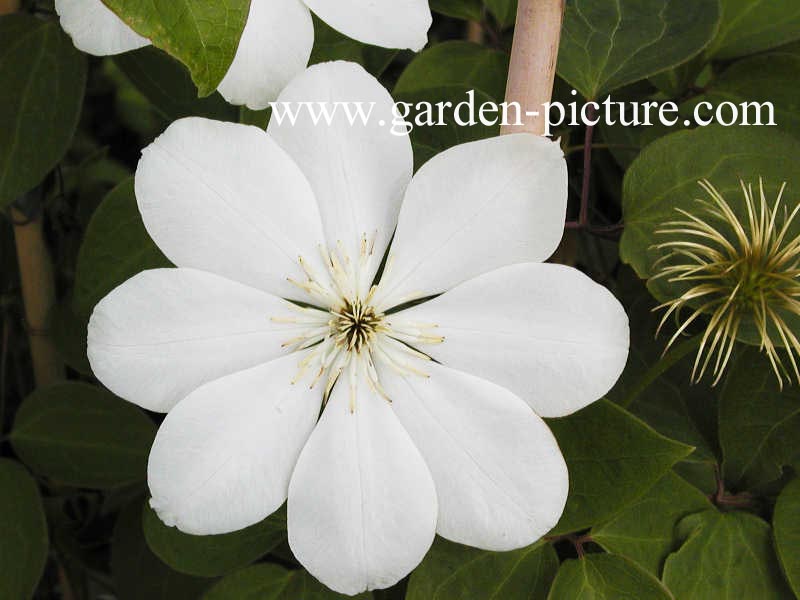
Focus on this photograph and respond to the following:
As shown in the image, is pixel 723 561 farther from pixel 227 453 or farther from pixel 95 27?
pixel 95 27

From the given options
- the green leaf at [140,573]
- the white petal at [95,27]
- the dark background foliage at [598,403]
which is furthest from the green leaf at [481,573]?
the white petal at [95,27]

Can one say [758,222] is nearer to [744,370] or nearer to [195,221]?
[744,370]

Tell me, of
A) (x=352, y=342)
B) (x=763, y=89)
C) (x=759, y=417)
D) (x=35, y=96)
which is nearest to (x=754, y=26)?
(x=763, y=89)

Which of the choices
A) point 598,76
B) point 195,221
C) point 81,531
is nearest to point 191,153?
point 195,221

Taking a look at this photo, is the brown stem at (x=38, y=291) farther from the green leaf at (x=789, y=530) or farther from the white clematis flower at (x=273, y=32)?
the green leaf at (x=789, y=530)

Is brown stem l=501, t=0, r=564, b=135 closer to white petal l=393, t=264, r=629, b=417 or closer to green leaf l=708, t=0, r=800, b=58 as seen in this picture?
white petal l=393, t=264, r=629, b=417

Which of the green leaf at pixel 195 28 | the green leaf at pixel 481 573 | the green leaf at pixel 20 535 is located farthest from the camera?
the green leaf at pixel 20 535

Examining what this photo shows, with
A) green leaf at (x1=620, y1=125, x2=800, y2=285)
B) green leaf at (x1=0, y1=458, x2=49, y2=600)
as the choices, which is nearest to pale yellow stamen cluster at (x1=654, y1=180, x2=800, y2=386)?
green leaf at (x1=620, y1=125, x2=800, y2=285)
